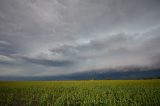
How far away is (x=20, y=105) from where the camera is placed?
12938 millimetres

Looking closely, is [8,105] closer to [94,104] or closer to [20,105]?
[20,105]

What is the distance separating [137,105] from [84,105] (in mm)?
4786

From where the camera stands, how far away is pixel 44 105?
12.5 m

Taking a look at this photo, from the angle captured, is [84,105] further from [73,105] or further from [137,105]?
[137,105]

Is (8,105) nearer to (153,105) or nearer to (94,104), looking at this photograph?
(94,104)

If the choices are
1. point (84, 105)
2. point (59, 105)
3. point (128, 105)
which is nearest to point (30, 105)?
point (59, 105)

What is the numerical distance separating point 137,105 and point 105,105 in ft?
9.55

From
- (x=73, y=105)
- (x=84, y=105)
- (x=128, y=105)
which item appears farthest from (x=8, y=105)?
(x=128, y=105)

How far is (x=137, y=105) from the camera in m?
11.8

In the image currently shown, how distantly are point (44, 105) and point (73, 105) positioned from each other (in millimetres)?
2772

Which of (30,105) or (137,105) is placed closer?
(137,105)

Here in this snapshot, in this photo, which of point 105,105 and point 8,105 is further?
point 8,105

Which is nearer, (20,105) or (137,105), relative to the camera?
(137,105)

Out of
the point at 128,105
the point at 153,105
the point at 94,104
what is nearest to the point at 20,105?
the point at 94,104
